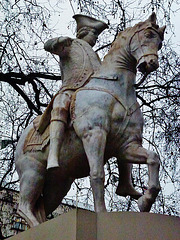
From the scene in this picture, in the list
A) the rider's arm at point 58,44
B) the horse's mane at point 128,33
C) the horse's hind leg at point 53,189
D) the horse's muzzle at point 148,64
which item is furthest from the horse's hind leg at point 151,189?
the rider's arm at point 58,44

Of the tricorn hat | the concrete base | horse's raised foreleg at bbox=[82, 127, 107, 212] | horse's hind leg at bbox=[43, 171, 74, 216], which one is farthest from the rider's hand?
the concrete base

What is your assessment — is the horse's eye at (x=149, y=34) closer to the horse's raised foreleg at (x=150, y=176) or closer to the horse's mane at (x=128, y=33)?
the horse's mane at (x=128, y=33)

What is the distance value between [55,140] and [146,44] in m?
1.31

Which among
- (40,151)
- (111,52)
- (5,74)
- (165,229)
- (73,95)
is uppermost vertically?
(5,74)

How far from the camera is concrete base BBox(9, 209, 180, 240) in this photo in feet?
14.7

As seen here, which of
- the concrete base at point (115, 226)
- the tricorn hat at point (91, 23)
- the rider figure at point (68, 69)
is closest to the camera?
the concrete base at point (115, 226)

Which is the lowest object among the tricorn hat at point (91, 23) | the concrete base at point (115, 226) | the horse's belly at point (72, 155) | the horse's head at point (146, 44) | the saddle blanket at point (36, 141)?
the concrete base at point (115, 226)

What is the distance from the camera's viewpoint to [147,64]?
5277 millimetres

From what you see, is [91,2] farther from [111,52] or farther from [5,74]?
[111,52]

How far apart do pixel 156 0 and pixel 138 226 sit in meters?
5.40

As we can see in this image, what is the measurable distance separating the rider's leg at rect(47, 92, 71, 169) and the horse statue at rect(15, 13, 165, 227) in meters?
0.10

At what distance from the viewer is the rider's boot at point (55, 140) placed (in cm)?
531

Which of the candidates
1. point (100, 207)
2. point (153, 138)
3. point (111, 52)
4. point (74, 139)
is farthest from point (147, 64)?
point (153, 138)

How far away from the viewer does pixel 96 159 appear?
16.8ft
